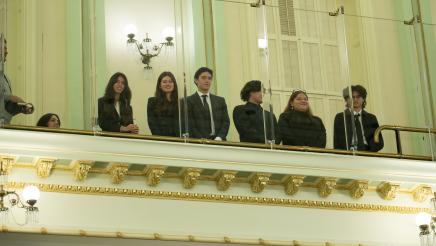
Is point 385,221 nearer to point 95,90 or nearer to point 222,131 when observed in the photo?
point 222,131

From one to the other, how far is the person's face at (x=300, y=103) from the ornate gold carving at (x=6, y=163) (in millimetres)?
3770

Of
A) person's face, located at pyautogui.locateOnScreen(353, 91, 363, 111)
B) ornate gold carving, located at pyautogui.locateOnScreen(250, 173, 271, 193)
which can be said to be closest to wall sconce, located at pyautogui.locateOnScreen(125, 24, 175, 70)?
ornate gold carving, located at pyautogui.locateOnScreen(250, 173, 271, 193)

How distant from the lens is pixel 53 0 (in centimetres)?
1780

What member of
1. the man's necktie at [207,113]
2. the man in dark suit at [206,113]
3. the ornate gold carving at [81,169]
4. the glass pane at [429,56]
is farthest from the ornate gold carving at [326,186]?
the ornate gold carving at [81,169]

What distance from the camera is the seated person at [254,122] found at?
53.2ft

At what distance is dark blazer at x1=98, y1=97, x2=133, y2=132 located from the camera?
15557mm

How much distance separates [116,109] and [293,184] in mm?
2404

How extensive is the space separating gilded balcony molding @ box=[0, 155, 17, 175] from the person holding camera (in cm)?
43

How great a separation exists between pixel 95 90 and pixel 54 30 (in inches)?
73.2

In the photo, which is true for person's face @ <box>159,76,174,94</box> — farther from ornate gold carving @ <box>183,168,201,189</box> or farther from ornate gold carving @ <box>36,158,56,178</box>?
ornate gold carving @ <box>36,158,56,178</box>

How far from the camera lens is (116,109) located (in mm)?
15711

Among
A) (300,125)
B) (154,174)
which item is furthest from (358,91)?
(154,174)

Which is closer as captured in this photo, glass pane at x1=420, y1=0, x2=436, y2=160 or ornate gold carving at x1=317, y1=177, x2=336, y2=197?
ornate gold carving at x1=317, y1=177, x2=336, y2=197

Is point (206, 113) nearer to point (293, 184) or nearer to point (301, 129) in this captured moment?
point (301, 129)
